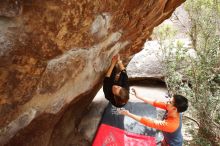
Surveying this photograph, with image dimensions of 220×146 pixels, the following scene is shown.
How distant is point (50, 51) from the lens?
3920mm

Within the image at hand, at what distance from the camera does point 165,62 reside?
328 inches

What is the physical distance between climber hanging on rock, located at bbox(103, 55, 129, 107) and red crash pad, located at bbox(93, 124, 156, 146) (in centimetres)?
79

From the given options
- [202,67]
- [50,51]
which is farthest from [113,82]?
[202,67]

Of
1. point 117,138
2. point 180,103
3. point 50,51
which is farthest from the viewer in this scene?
point 117,138

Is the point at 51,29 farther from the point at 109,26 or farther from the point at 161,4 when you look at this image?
the point at 161,4

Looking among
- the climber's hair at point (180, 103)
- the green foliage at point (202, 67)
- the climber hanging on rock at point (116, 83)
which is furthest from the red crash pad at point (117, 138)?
the green foliage at point (202, 67)

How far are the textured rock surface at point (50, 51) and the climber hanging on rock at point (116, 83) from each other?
0.17 meters

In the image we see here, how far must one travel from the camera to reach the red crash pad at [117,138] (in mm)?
6129

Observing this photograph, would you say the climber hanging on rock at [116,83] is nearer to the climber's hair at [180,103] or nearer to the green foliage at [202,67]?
the climber's hair at [180,103]

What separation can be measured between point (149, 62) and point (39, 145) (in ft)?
16.7

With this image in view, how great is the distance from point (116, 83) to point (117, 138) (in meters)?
1.26

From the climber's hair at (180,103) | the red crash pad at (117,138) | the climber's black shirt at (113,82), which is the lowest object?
the red crash pad at (117,138)

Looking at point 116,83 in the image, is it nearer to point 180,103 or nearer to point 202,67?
point 180,103

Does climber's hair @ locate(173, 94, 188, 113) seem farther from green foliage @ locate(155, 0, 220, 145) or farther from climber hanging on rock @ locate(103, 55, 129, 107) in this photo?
green foliage @ locate(155, 0, 220, 145)
